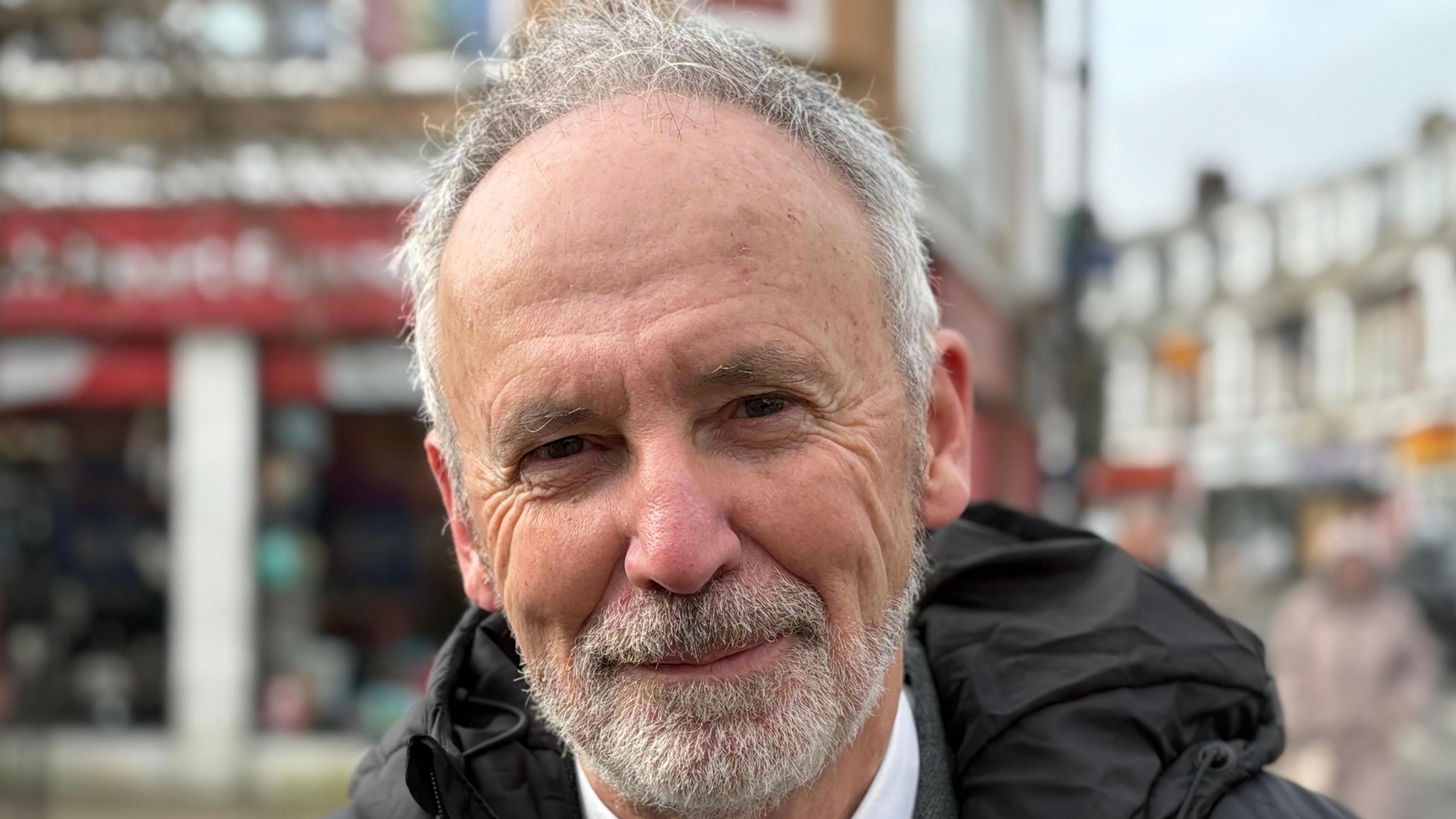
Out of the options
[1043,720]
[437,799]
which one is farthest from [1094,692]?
[437,799]

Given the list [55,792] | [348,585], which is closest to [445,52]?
[348,585]

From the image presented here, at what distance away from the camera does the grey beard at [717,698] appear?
1399 mm

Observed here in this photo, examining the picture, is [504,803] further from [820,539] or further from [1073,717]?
[1073,717]

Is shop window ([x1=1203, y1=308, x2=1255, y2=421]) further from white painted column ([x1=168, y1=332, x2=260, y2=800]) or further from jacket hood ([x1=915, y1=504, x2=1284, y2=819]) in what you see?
jacket hood ([x1=915, y1=504, x2=1284, y2=819])

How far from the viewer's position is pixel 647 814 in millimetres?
1589

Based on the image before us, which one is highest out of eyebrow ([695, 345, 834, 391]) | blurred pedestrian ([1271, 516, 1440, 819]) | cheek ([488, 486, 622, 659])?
eyebrow ([695, 345, 834, 391])

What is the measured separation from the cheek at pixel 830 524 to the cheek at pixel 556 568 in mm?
160

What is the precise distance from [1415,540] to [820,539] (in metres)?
16.8

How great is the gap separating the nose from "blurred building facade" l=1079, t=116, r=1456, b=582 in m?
8.77

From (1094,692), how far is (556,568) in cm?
73

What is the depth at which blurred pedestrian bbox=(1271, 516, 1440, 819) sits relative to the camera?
584 cm

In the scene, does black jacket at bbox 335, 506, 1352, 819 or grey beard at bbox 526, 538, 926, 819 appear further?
black jacket at bbox 335, 506, 1352, 819

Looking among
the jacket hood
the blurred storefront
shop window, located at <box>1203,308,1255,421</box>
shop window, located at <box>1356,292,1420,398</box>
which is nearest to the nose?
the jacket hood

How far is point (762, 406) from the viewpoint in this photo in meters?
1.46
